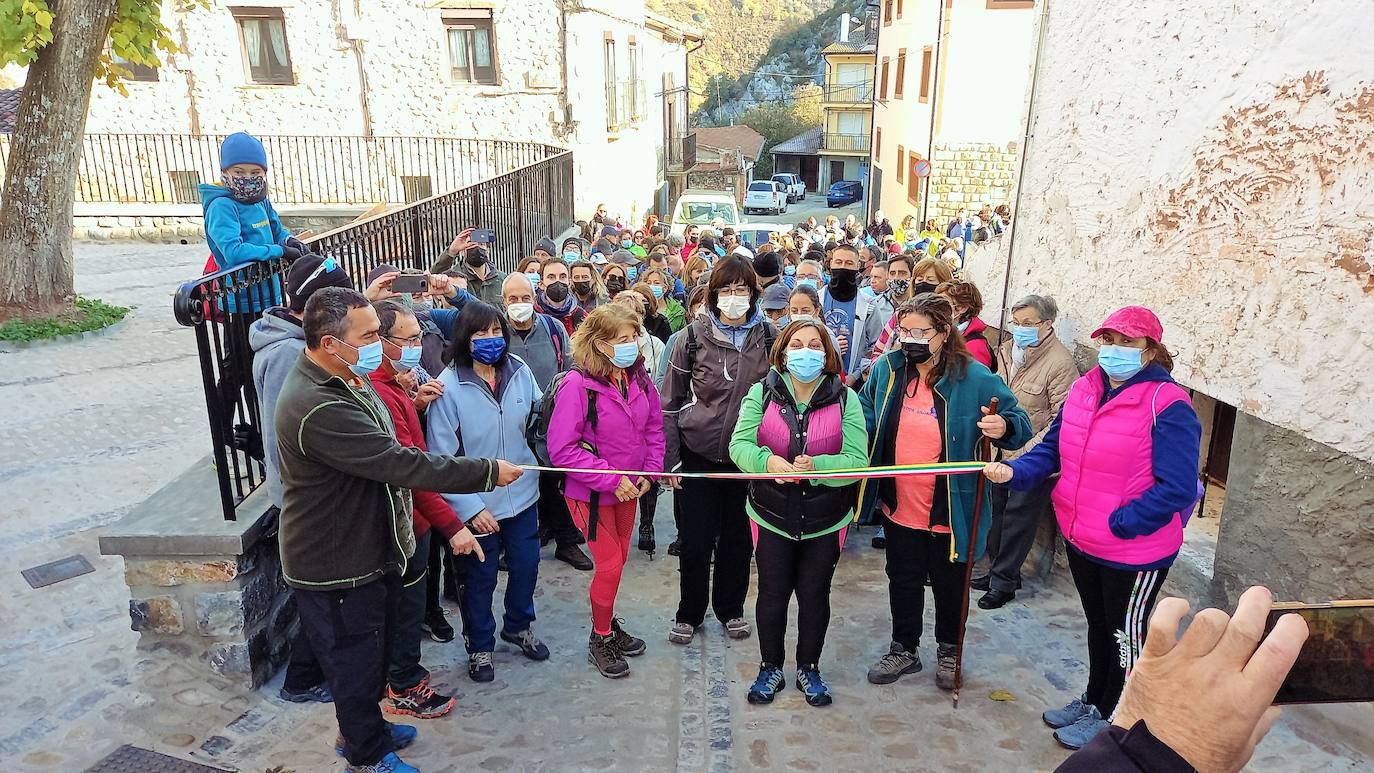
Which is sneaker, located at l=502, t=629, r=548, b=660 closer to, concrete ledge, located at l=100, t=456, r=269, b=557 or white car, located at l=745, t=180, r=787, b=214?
concrete ledge, located at l=100, t=456, r=269, b=557

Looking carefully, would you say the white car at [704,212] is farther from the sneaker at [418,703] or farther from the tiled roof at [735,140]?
the tiled roof at [735,140]

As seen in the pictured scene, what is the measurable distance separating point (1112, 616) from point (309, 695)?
133 inches

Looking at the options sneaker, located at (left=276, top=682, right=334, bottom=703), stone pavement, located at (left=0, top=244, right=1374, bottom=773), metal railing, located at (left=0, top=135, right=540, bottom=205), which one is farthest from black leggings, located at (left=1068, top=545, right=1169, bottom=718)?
metal railing, located at (left=0, top=135, right=540, bottom=205)

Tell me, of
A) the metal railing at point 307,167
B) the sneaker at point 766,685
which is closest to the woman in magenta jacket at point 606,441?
the sneaker at point 766,685

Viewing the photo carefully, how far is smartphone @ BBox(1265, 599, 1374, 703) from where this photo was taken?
3.96ft

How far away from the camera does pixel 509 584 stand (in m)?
4.29

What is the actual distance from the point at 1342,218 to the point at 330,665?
14.5 ft

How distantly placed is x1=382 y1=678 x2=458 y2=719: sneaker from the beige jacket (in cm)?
327

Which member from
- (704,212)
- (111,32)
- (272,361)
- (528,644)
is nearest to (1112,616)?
(528,644)

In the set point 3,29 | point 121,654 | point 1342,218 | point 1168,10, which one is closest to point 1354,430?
point 1342,218

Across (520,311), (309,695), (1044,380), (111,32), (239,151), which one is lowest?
(309,695)

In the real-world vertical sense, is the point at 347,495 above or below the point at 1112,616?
above

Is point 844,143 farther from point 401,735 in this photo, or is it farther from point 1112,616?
point 401,735

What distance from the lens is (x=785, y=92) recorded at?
76.2 m
